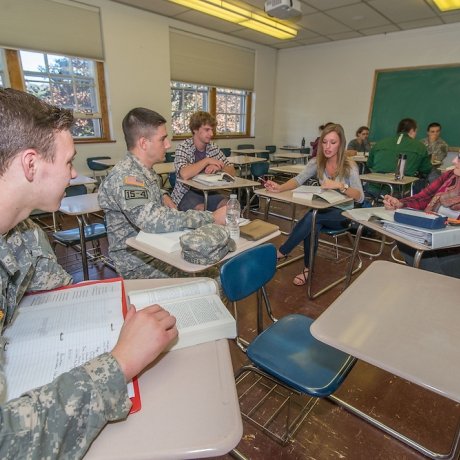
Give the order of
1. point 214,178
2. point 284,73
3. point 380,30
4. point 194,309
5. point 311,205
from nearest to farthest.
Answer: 1. point 194,309
2. point 311,205
3. point 214,178
4. point 380,30
5. point 284,73

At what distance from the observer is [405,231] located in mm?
1782

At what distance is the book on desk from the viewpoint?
0.66m

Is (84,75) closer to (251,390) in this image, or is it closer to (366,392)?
(251,390)

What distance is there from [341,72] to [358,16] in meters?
1.68

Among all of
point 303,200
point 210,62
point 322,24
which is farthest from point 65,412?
point 210,62

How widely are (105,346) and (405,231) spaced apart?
166 centimetres

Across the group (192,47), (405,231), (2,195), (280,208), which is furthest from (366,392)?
(192,47)

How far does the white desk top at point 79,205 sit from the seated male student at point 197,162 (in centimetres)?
85

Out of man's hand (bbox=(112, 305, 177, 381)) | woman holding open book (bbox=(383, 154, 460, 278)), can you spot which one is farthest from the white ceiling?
man's hand (bbox=(112, 305, 177, 381))

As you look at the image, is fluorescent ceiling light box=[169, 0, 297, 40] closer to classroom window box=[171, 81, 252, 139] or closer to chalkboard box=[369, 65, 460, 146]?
classroom window box=[171, 81, 252, 139]

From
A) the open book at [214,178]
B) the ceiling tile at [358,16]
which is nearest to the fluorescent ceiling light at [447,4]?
the ceiling tile at [358,16]

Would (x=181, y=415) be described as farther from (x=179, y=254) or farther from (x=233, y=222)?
(x=233, y=222)

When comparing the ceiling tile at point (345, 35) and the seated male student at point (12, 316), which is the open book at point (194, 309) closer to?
the seated male student at point (12, 316)

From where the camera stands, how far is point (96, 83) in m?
5.00
